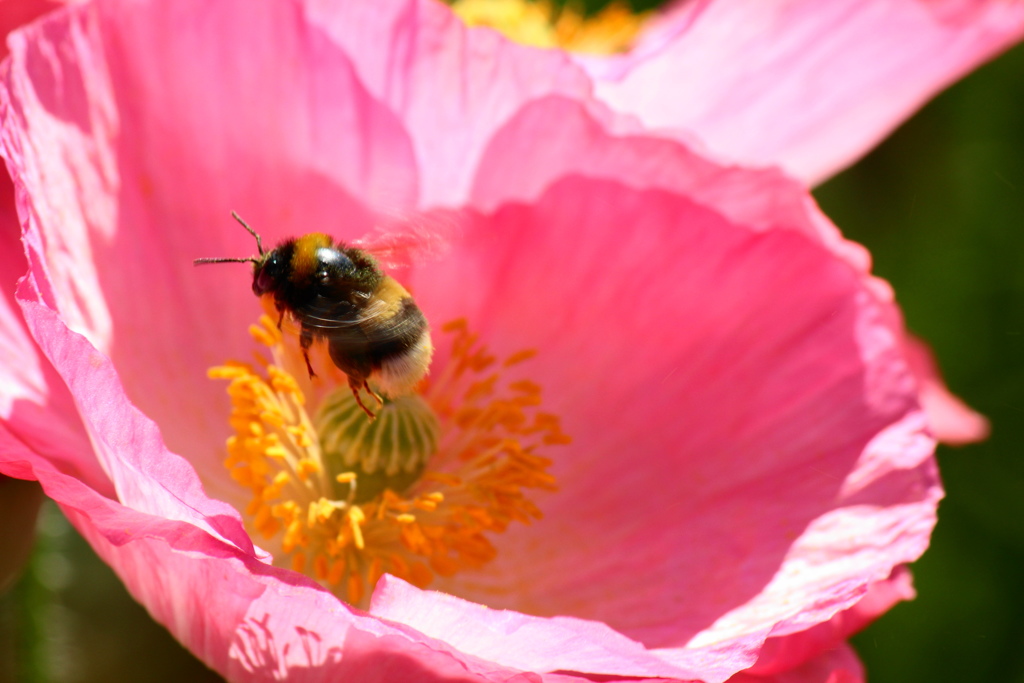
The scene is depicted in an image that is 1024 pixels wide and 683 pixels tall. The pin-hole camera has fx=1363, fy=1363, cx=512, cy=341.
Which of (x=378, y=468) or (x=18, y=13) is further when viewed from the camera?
(x=378, y=468)

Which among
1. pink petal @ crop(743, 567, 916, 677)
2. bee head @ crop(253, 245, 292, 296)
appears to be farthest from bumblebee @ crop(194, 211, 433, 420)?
pink petal @ crop(743, 567, 916, 677)

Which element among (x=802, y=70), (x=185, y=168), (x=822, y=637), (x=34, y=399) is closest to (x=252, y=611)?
(x=34, y=399)

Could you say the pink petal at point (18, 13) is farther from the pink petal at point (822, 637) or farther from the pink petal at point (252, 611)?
the pink petal at point (822, 637)

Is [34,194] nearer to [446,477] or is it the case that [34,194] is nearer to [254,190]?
[254,190]

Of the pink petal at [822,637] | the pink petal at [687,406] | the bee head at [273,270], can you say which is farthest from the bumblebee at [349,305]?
the pink petal at [822,637]

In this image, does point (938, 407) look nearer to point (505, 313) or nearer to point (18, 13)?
point (505, 313)

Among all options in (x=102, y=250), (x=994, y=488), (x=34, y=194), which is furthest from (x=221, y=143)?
(x=994, y=488)
